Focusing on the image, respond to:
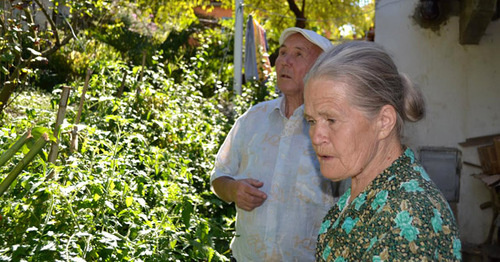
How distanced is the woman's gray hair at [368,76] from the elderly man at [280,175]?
1072 mm

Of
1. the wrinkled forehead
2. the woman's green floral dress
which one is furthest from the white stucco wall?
the woman's green floral dress

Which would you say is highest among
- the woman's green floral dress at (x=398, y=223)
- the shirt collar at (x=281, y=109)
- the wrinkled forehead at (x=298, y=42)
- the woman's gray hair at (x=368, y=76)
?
the wrinkled forehead at (x=298, y=42)

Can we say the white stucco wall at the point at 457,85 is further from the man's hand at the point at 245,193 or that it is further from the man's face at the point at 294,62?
the man's hand at the point at 245,193

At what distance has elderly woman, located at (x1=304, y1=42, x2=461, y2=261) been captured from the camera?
5.30 ft

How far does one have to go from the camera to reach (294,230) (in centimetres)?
285

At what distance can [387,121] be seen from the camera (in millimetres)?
1796

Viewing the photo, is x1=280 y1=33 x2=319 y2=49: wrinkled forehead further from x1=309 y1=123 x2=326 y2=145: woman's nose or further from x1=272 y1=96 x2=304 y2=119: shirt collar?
x1=309 y1=123 x2=326 y2=145: woman's nose

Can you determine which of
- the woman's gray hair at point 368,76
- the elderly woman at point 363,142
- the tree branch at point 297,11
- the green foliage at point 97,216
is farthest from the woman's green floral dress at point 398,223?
the tree branch at point 297,11

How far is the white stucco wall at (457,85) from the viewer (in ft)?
21.0

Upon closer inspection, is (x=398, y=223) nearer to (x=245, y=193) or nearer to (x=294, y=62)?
(x=245, y=193)

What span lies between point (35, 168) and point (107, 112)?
1371 millimetres

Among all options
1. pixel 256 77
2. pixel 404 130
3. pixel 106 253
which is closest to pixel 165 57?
pixel 256 77

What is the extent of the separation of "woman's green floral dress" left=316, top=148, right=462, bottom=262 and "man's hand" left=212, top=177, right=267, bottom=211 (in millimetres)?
1069

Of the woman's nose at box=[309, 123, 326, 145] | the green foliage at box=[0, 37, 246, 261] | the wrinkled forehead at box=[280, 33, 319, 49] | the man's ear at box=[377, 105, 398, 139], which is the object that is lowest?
the green foliage at box=[0, 37, 246, 261]
